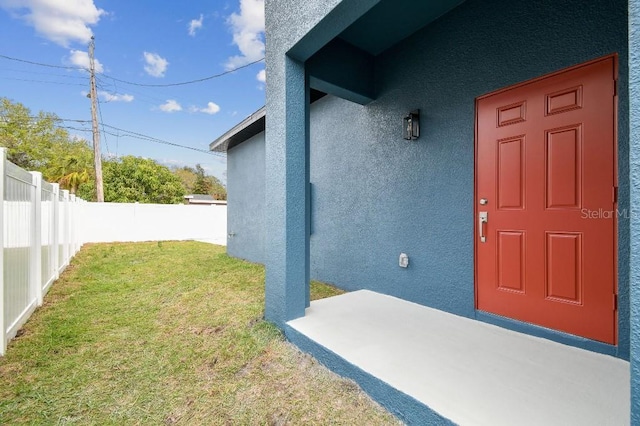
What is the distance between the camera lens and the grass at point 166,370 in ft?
6.44

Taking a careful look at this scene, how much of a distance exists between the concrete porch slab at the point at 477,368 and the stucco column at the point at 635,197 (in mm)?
722

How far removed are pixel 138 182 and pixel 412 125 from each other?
25725 millimetres

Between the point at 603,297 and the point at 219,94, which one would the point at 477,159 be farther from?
the point at 219,94

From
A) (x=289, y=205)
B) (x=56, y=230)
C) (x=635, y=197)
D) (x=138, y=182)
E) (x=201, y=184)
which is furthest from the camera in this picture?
(x=201, y=184)

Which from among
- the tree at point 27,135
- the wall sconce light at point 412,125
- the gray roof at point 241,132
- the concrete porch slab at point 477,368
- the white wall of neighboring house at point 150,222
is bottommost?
the concrete porch slab at point 477,368

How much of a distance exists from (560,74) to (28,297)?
6436 mm

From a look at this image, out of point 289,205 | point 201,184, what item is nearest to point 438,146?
point 289,205

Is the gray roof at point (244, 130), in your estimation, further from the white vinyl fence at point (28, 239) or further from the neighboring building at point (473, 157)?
the white vinyl fence at point (28, 239)

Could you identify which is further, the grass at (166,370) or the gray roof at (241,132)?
the gray roof at (241,132)

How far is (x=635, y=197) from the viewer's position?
3.44 feet

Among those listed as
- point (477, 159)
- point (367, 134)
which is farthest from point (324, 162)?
point (477, 159)

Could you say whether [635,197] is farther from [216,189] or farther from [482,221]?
[216,189]

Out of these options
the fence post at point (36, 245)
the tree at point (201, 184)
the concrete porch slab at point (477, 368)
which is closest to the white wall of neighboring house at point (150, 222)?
the fence post at point (36, 245)

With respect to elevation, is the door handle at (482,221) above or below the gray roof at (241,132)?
below
